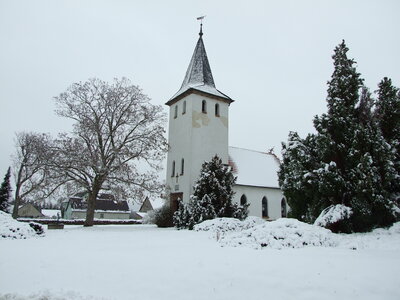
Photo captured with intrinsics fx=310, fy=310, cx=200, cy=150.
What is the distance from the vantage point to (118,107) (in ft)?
77.6

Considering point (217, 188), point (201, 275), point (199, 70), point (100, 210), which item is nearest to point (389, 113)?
point (217, 188)

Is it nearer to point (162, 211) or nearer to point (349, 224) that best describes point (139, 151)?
point (162, 211)

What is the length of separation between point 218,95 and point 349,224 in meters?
17.5

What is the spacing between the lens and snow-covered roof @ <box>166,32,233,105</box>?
90.0 feet

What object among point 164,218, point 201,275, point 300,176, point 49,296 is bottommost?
point 49,296

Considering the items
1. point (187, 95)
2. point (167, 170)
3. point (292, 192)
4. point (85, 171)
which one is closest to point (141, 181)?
point (85, 171)

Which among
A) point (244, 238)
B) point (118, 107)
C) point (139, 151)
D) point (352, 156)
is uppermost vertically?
point (118, 107)

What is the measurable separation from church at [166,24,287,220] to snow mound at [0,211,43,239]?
1212 cm

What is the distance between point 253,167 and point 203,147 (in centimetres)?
626

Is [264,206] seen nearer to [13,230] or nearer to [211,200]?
[211,200]

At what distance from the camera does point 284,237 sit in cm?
1021

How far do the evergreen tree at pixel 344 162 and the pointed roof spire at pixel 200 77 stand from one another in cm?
1331

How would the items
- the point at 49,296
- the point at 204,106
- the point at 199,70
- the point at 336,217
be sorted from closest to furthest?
1. the point at 49,296
2. the point at 336,217
3. the point at 204,106
4. the point at 199,70

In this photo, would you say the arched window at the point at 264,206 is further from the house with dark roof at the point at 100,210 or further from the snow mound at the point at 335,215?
the house with dark roof at the point at 100,210
